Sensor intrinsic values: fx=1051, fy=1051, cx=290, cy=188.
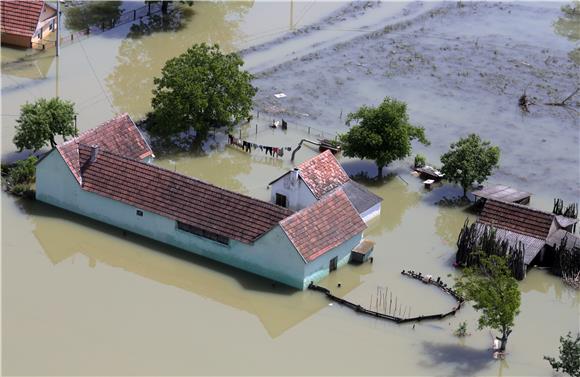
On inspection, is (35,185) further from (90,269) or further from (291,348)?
(291,348)

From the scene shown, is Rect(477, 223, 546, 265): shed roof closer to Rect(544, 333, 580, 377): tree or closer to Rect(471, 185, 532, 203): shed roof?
Rect(471, 185, 532, 203): shed roof

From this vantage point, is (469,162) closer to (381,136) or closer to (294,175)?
(381,136)

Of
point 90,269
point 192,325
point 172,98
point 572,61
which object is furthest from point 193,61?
point 572,61

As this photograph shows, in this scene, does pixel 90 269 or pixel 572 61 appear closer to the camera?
pixel 90 269

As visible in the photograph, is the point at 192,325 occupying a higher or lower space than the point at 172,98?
lower

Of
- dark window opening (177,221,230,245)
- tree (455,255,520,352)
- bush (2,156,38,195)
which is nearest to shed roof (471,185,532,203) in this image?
tree (455,255,520,352)

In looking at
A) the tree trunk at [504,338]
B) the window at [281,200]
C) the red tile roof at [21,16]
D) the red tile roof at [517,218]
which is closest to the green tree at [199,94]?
the window at [281,200]

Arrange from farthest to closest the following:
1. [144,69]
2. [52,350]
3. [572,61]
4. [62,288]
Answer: [572,61]
[144,69]
[62,288]
[52,350]
